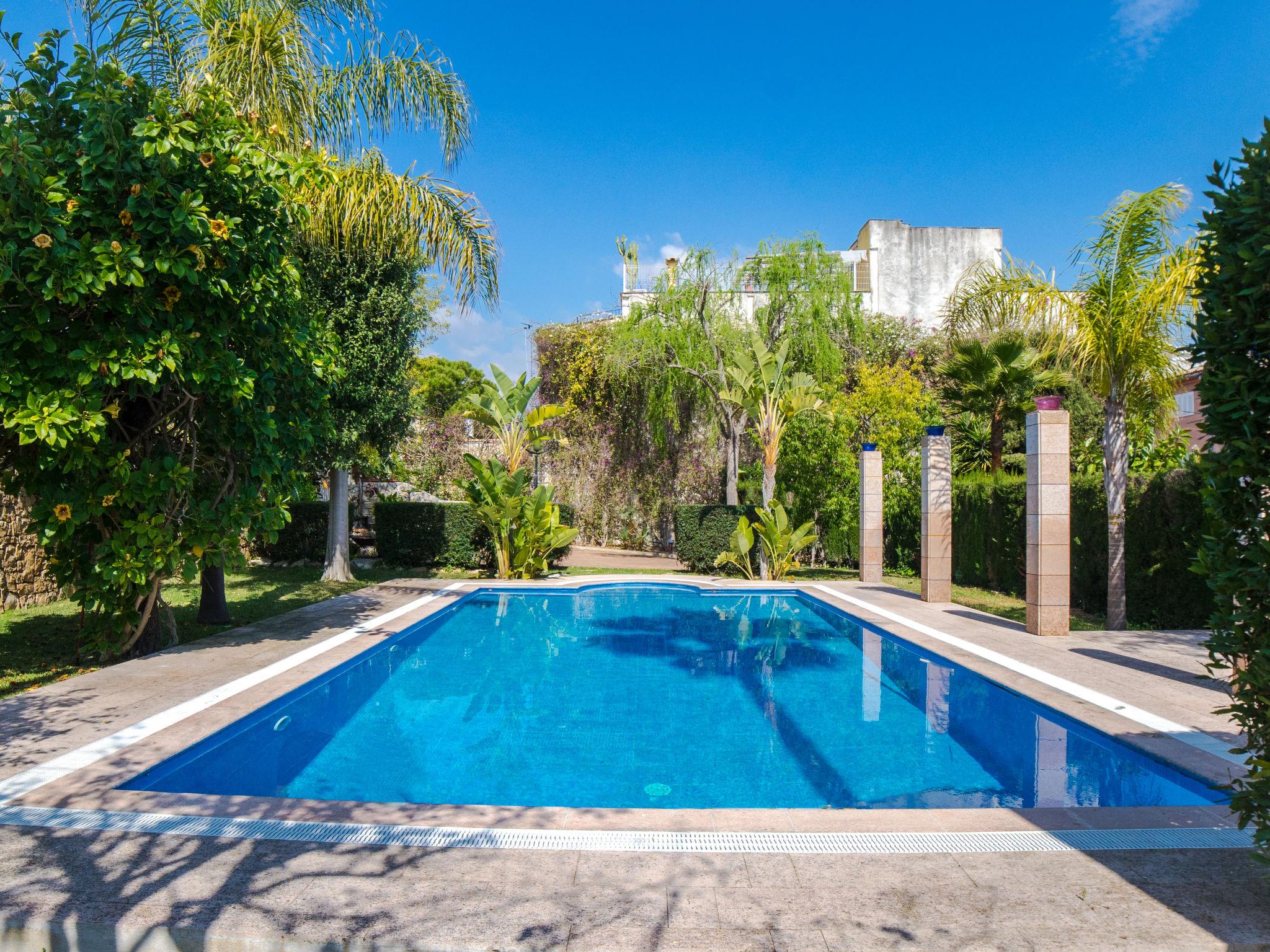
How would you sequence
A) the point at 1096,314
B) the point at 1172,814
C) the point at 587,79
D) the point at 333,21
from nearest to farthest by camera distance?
1. the point at 1172,814
2. the point at 1096,314
3. the point at 333,21
4. the point at 587,79

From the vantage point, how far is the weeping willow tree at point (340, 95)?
379 inches

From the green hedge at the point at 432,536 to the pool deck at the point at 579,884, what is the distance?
11.6m

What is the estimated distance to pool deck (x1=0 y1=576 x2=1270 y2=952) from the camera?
2875mm

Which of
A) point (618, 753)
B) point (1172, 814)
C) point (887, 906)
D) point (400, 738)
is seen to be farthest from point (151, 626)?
point (1172, 814)

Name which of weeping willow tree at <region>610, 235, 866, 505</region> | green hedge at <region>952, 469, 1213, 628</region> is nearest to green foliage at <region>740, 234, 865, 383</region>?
weeping willow tree at <region>610, 235, 866, 505</region>

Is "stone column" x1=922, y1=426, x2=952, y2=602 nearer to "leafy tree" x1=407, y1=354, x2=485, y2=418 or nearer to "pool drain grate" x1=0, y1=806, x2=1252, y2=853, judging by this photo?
"pool drain grate" x1=0, y1=806, x2=1252, y2=853

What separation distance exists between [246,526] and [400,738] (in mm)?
2763

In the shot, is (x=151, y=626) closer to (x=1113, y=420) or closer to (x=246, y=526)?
(x=246, y=526)

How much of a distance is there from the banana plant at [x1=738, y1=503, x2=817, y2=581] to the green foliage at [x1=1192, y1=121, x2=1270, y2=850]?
11369mm

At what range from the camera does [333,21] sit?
11328 mm

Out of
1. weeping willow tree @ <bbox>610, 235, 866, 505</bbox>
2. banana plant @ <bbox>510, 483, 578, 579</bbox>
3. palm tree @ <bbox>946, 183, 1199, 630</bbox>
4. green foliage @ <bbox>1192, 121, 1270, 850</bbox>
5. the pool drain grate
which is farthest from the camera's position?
weeping willow tree @ <bbox>610, 235, 866, 505</bbox>

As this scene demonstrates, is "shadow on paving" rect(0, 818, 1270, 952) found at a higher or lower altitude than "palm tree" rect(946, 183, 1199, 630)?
lower

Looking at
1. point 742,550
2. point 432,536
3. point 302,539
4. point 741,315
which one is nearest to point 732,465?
point 742,550

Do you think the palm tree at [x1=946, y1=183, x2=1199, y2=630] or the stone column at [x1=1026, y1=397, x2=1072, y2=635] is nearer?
the palm tree at [x1=946, y1=183, x2=1199, y2=630]
